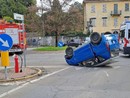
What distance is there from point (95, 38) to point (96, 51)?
726 millimetres

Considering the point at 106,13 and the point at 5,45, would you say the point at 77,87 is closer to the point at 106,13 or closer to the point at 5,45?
the point at 5,45

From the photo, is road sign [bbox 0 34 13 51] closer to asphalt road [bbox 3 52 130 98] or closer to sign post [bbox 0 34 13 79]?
sign post [bbox 0 34 13 79]

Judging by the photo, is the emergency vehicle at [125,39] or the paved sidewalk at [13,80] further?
the emergency vehicle at [125,39]

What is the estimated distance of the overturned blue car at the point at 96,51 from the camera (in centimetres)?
1652

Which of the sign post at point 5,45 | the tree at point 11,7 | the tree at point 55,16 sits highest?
the tree at point 11,7

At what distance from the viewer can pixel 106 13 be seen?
260 feet

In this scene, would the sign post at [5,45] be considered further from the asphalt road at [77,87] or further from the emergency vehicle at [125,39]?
the emergency vehicle at [125,39]

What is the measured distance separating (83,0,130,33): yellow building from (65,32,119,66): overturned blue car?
203 feet

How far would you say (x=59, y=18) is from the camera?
39000 millimetres

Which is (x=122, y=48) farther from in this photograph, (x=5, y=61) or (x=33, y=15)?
(x=33, y=15)

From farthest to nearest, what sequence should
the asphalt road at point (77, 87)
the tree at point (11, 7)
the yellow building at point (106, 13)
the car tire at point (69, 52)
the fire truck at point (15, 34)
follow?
1. the yellow building at point (106, 13)
2. the tree at point (11, 7)
3. the fire truck at point (15, 34)
4. the car tire at point (69, 52)
5. the asphalt road at point (77, 87)

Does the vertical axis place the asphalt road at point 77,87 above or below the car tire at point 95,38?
below

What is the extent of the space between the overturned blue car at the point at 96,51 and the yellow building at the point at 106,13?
61.8 meters

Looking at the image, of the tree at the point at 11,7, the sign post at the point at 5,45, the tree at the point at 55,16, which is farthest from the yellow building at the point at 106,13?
the sign post at the point at 5,45
